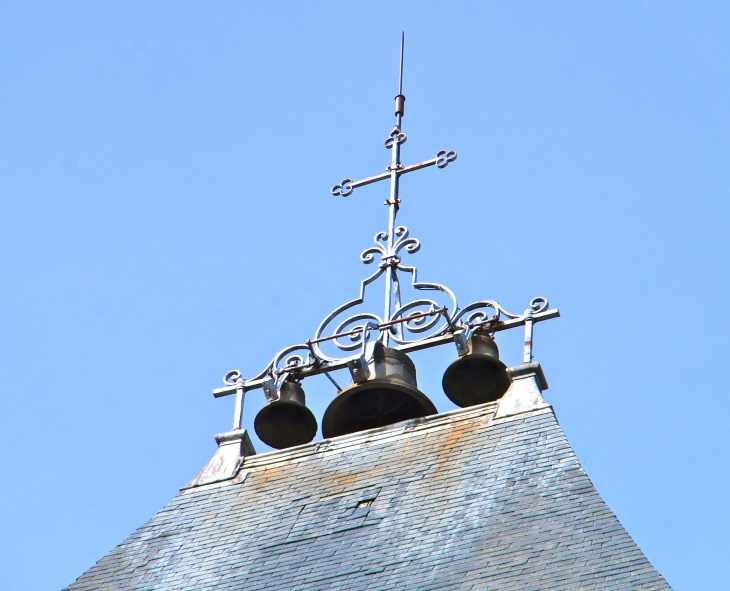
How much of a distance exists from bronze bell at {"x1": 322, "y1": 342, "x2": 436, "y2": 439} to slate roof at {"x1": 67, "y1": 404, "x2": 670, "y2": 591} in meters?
0.66

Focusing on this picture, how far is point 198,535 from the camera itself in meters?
19.2

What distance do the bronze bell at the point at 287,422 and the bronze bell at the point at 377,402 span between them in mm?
384

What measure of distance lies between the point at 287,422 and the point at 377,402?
1.10 meters

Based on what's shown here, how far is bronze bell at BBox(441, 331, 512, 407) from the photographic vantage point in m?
21.3

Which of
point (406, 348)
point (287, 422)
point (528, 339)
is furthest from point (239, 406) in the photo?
point (528, 339)

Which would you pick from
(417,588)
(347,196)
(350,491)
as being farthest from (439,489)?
(347,196)

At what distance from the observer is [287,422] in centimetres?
2172

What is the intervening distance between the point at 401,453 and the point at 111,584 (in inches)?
128

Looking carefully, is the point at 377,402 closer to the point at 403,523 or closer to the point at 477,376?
the point at 477,376

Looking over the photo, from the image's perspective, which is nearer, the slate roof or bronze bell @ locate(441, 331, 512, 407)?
the slate roof

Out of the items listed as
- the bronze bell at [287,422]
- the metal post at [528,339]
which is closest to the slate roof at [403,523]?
the metal post at [528,339]

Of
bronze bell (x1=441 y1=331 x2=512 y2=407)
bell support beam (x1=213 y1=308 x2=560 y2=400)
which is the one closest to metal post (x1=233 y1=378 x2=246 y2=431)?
bell support beam (x1=213 y1=308 x2=560 y2=400)

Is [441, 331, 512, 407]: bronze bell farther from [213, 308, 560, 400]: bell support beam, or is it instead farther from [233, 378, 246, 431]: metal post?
[233, 378, 246, 431]: metal post

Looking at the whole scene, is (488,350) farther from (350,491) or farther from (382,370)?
(350,491)
